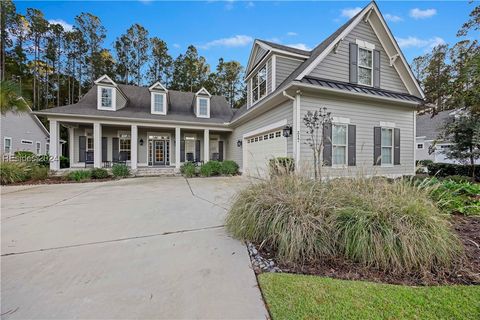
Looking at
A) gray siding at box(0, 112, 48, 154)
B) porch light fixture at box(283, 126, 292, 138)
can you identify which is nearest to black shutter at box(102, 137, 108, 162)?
gray siding at box(0, 112, 48, 154)

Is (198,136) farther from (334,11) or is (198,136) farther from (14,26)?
(14,26)

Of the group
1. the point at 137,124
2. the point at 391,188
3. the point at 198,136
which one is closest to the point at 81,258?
the point at 391,188

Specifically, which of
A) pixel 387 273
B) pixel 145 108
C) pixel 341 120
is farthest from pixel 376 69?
pixel 145 108

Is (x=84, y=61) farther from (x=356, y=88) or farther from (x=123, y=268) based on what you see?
(x=123, y=268)

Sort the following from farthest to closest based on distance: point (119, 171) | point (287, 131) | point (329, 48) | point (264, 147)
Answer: point (119, 171) → point (264, 147) → point (329, 48) → point (287, 131)

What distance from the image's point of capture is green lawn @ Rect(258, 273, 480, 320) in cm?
164

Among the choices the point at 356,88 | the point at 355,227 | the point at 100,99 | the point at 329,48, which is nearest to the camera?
the point at 355,227

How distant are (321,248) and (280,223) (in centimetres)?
58

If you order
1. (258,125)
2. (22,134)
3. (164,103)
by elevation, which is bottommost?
(258,125)

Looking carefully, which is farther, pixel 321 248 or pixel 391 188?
pixel 391 188

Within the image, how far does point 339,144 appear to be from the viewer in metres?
7.81

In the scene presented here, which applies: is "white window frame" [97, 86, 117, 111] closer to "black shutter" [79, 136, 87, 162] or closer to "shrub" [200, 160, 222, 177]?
"black shutter" [79, 136, 87, 162]

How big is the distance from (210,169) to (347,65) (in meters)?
8.41

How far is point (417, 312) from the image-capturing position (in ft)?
5.43
